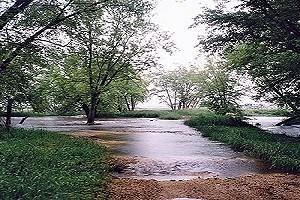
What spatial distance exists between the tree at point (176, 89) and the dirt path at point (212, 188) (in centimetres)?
4308

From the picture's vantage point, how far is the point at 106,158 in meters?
9.77

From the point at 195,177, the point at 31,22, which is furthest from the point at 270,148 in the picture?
the point at 31,22

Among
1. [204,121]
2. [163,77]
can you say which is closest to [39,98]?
[204,121]

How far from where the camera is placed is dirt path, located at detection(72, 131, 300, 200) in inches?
248

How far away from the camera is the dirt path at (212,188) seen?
6301mm

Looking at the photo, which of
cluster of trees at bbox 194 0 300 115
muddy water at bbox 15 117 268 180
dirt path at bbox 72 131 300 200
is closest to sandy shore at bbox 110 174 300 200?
dirt path at bbox 72 131 300 200

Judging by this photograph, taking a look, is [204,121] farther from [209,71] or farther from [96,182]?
[96,182]

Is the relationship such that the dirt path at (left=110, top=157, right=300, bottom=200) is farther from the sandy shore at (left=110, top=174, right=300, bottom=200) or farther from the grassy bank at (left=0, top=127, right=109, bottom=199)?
the grassy bank at (left=0, top=127, right=109, bottom=199)

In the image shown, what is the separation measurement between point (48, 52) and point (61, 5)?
2.20 meters

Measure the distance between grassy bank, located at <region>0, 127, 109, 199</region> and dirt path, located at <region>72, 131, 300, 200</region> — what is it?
18.4 inches

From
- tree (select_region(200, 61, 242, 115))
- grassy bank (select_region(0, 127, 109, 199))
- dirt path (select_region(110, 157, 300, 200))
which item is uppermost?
tree (select_region(200, 61, 242, 115))

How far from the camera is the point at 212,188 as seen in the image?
691 centimetres

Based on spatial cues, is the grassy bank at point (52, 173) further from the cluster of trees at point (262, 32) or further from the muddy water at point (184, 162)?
the cluster of trees at point (262, 32)

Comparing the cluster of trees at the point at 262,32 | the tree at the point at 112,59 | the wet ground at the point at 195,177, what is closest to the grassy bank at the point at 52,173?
the wet ground at the point at 195,177
